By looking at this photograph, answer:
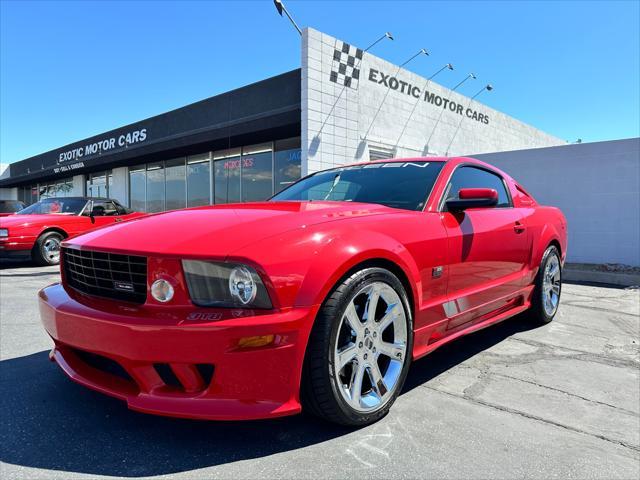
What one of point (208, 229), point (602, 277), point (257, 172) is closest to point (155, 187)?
point (257, 172)

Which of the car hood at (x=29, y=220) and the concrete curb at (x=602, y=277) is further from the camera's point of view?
the car hood at (x=29, y=220)

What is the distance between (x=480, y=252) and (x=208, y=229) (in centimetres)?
193

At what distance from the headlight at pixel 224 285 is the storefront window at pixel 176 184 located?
48.5 feet

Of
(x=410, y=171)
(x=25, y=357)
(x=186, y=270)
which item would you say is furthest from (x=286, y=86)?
(x=186, y=270)

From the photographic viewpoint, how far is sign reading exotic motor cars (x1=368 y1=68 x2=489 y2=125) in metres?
11.5

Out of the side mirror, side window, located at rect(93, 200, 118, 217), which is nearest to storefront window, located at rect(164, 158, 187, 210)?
side window, located at rect(93, 200, 118, 217)

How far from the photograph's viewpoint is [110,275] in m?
2.06

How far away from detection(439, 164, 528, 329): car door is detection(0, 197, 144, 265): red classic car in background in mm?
6532

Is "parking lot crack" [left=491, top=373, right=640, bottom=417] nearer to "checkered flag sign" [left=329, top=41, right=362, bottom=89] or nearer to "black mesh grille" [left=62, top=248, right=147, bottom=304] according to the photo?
"black mesh grille" [left=62, top=248, right=147, bottom=304]

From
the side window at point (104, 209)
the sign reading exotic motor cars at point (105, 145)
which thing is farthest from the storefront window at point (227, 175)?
the side window at point (104, 209)

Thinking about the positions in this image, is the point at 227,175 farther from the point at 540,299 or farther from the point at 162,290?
the point at 162,290

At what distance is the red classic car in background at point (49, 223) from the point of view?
8211mm

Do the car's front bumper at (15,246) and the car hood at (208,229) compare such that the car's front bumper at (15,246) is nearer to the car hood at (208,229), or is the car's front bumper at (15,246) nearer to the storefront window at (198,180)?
the storefront window at (198,180)

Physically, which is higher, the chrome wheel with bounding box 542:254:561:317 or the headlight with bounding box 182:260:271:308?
the headlight with bounding box 182:260:271:308
